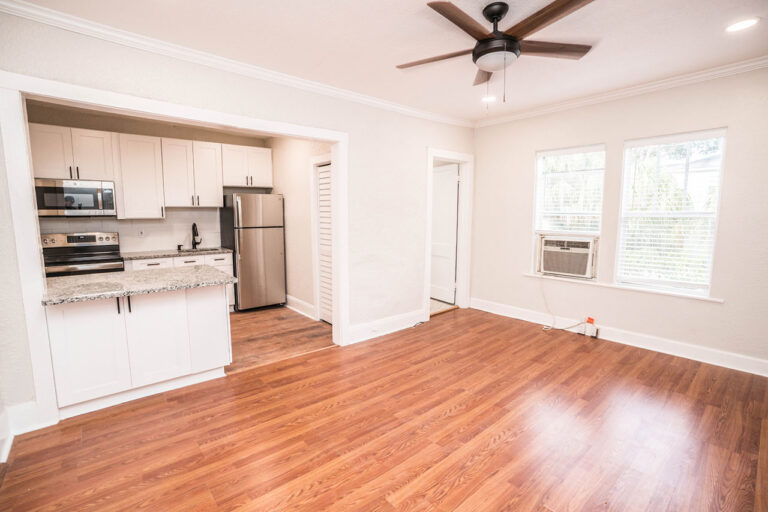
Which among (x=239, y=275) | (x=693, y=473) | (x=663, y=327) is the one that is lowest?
(x=693, y=473)

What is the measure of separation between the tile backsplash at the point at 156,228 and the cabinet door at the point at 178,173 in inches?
14.3

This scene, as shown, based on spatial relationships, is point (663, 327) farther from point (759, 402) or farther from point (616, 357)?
point (759, 402)

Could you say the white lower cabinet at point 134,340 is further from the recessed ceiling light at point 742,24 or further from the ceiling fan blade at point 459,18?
the recessed ceiling light at point 742,24

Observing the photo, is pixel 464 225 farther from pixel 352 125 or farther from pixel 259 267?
pixel 259 267

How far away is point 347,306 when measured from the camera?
3.90 meters

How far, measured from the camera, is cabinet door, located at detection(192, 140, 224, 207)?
16.2 feet

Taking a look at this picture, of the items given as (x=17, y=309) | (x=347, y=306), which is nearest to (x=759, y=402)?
(x=347, y=306)

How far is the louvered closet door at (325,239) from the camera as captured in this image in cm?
434

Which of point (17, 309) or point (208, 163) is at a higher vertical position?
point (208, 163)

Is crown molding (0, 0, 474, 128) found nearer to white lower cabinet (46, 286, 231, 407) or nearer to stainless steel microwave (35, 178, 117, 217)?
white lower cabinet (46, 286, 231, 407)

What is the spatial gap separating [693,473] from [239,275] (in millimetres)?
5091

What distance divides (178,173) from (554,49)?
15.7ft

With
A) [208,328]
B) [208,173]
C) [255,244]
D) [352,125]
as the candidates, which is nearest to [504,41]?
[352,125]

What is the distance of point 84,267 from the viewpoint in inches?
157
